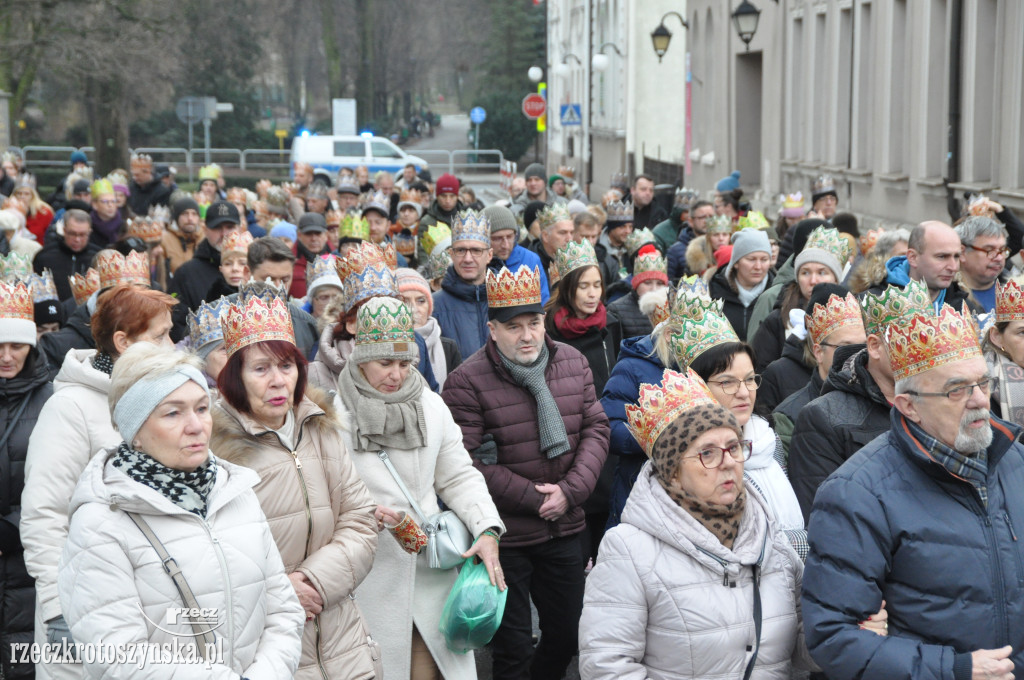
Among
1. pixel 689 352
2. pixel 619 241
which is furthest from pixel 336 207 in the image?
pixel 689 352

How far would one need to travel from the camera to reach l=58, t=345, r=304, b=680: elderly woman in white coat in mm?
3684

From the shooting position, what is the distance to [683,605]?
398 centimetres

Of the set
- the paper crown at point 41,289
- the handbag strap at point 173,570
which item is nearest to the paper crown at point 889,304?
the handbag strap at point 173,570

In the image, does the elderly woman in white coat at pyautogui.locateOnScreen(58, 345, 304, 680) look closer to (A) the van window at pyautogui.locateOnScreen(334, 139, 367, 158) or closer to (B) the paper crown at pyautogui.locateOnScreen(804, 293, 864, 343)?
(B) the paper crown at pyautogui.locateOnScreen(804, 293, 864, 343)

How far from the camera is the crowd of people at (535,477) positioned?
3678 mm

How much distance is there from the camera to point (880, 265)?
8.12 m

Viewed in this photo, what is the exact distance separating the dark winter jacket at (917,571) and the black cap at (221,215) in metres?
7.91

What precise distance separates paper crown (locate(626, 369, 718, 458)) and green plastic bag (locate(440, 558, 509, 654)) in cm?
123

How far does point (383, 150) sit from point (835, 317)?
3686 centimetres

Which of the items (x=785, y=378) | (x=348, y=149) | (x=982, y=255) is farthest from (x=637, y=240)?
(x=348, y=149)

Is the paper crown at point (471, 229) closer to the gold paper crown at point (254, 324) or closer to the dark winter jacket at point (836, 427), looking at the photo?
the gold paper crown at point (254, 324)

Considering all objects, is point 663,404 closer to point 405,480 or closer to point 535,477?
point 405,480

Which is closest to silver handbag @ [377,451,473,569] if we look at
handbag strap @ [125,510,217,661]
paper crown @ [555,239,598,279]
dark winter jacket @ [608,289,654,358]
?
handbag strap @ [125,510,217,661]

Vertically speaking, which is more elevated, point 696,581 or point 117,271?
point 117,271
